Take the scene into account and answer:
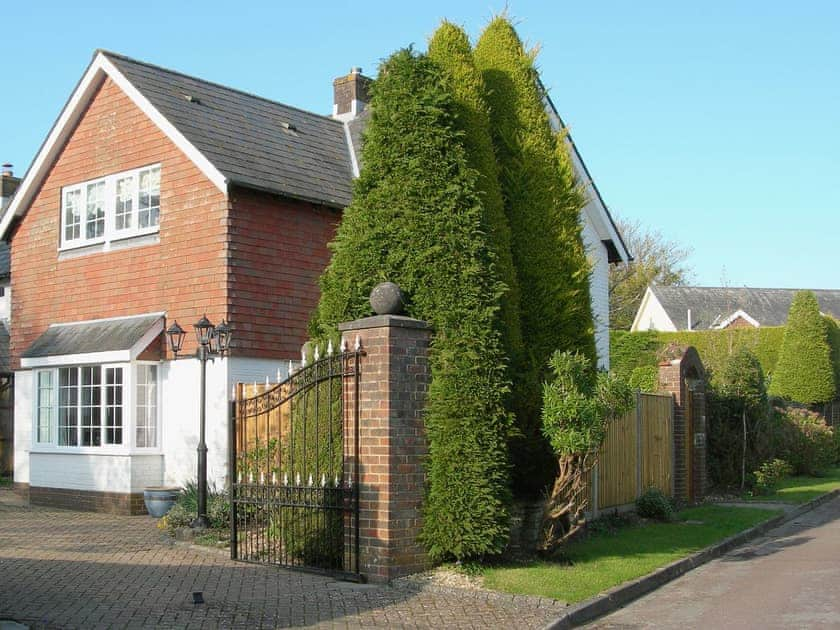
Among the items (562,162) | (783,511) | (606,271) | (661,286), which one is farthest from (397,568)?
(661,286)

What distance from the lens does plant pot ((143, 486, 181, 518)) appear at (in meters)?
15.0

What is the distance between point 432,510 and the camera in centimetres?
965

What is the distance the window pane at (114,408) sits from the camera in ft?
54.8

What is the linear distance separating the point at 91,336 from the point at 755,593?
40.5 ft

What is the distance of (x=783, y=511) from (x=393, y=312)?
9.62 metres

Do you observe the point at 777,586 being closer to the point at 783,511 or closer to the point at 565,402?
the point at 565,402

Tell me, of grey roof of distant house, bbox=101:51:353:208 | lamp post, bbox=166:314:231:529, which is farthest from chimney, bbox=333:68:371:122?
lamp post, bbox=166:314:231:529

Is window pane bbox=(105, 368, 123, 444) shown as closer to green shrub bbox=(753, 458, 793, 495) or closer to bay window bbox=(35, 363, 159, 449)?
bay window bbox=(35, 363, 159, 449)

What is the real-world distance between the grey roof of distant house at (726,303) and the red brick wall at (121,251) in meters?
39.0

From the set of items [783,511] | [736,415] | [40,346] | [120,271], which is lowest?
[783,511]

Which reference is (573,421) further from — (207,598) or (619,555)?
(207,598)

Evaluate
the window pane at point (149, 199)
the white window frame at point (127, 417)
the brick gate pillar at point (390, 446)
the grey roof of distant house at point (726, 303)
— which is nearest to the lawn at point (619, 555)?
the brick gate pillar at point (390, 446)

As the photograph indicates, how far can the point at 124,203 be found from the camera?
17859mm

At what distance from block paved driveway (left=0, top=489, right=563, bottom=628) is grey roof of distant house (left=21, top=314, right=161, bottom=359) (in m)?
5.48
